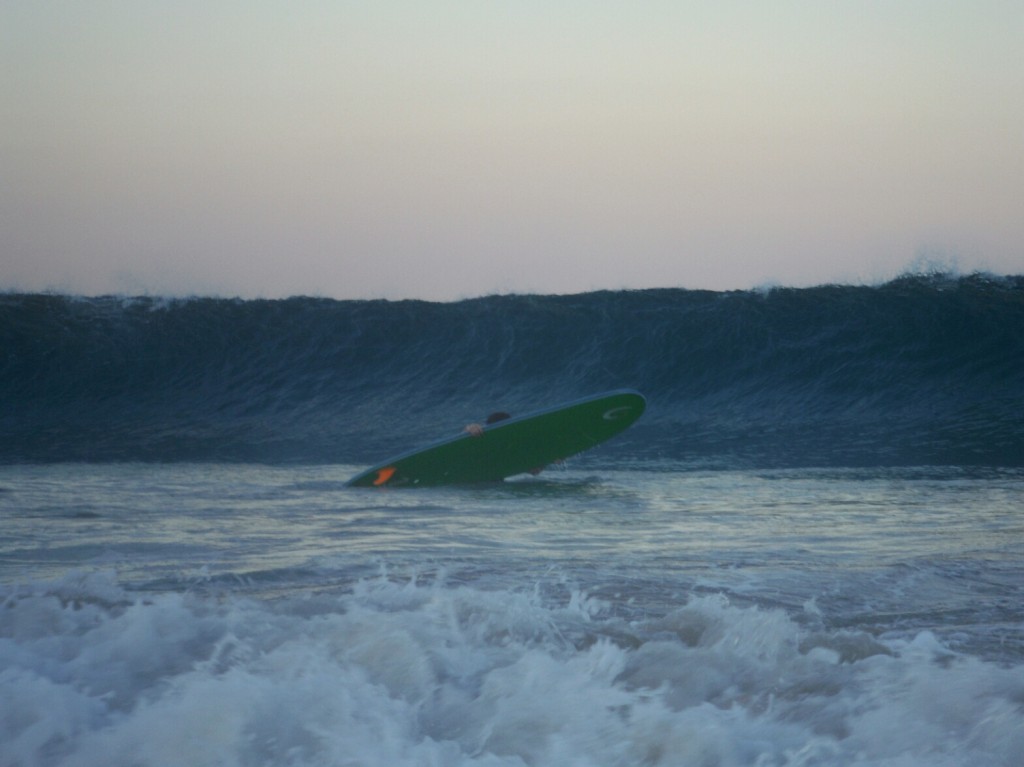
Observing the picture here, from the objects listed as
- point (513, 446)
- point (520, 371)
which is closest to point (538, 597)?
point (513, 446)

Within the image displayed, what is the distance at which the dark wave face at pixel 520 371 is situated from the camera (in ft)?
36.6

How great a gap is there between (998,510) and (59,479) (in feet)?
23.8

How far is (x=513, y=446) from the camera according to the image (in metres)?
7.82

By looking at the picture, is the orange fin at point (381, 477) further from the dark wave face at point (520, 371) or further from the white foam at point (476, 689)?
the white foam at point (476, 689)

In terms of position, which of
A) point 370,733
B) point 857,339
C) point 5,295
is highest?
point 5,295

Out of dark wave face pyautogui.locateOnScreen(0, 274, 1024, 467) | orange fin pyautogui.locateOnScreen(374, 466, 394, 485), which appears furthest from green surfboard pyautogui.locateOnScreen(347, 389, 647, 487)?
dark wave face pyautogui.locateOnScreen(0, 274, 1024, 467)

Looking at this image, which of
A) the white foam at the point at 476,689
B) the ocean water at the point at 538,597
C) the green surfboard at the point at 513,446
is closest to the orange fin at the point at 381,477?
the green surfboard at the point at 513,446

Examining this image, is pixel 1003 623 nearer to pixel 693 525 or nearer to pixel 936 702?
pixel 936 702

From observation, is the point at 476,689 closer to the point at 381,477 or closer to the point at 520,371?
the point at 381,477

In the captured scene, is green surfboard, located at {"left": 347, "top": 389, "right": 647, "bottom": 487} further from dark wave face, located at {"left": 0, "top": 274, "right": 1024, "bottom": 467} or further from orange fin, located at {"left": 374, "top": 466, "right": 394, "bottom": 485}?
dark wave face, located at {"left": 0, "top": 274, "right": 1024, "bottom": 467}

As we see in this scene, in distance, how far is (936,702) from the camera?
7.75 ft

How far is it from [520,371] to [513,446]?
23.4ft

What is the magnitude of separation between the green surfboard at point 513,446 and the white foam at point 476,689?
4.28m

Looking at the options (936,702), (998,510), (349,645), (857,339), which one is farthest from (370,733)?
(857,339)
